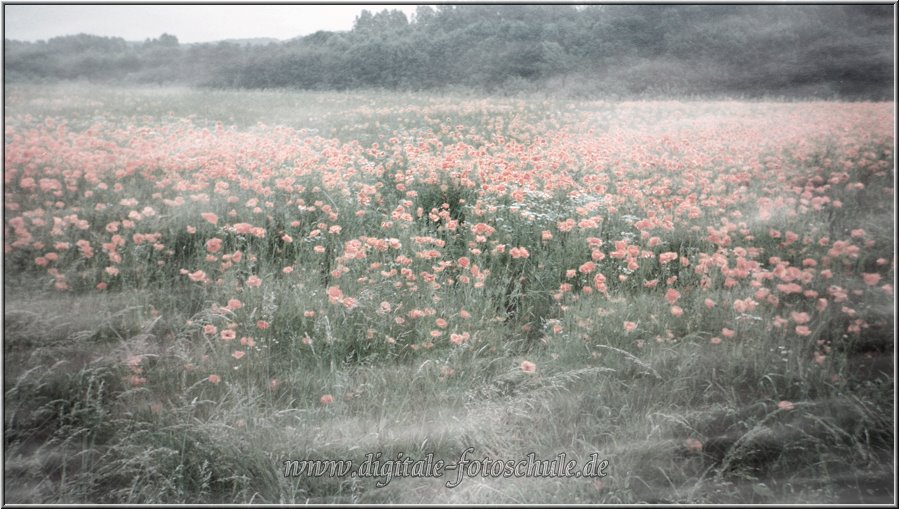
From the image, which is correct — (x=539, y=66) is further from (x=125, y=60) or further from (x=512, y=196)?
(x=125, y=60)

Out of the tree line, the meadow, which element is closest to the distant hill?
the tree line

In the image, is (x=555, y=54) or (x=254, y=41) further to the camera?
(x=555, y=54)

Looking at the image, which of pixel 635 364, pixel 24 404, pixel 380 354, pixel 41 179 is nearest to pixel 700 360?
pixel 635 364

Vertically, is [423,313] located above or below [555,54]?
below

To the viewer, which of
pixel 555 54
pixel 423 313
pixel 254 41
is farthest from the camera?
pixel 555 54

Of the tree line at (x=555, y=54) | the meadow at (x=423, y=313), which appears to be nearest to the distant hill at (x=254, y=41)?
the tree line at (x=555, y=54)

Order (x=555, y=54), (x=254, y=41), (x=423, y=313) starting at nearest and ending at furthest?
(x=423, y=313), (x=254, y=41), (x=555, y=54)

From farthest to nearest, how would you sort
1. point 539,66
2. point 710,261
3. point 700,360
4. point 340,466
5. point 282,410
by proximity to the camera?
point 539,66
point 710,261
point 700,360
point 282,410
point 340,466
